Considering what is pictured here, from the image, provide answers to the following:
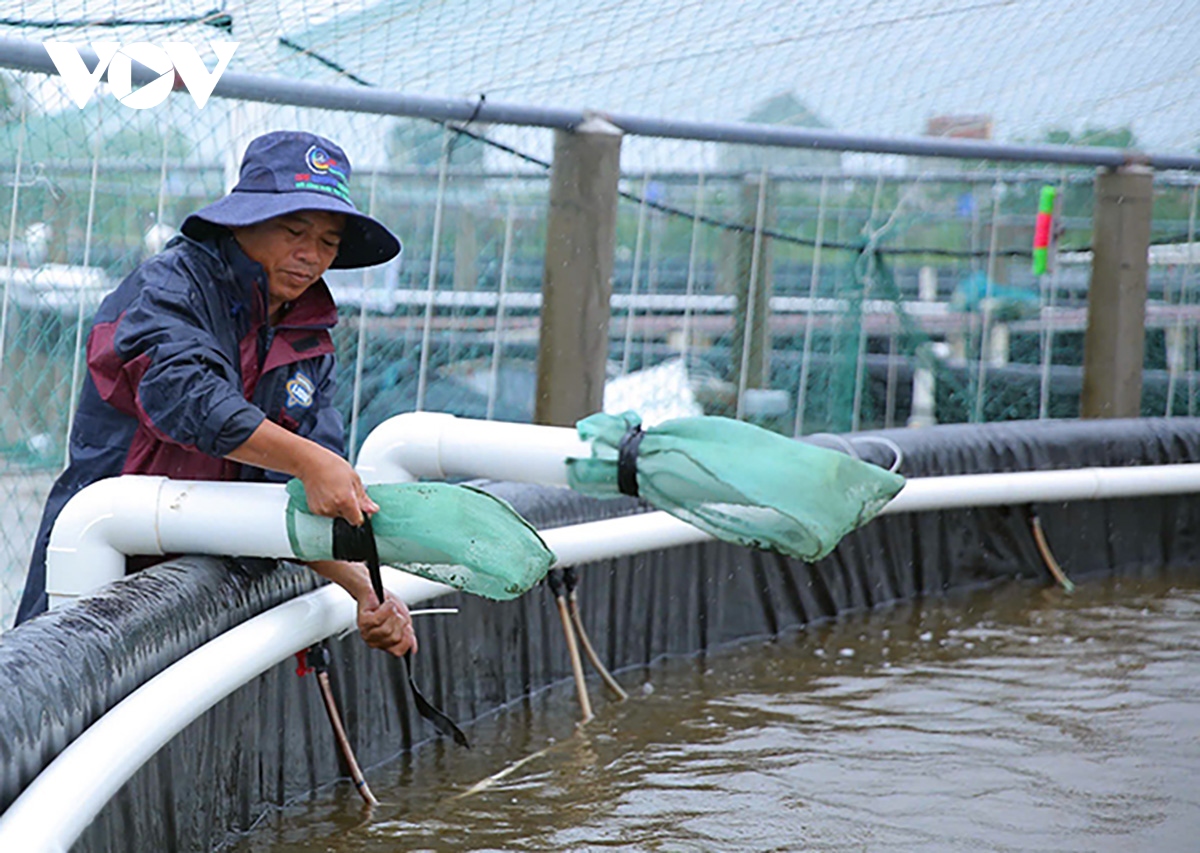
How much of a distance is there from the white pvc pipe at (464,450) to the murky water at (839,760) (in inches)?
29.1

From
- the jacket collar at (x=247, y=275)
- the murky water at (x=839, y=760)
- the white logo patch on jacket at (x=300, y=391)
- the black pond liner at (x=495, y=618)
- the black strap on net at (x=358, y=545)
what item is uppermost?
the jacket collar at (x=247, y=275)

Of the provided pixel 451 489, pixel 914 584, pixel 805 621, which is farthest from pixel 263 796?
pixel 914 584

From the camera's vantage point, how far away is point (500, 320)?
18.4 feet

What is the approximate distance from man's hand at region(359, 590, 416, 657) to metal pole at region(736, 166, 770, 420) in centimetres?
383

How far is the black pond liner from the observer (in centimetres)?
256

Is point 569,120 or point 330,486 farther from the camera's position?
point 569,120

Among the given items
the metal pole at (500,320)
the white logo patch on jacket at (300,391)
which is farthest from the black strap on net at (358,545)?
the metal pole at (500,320)

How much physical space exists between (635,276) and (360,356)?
5.45ft

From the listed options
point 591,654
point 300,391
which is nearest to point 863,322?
point 591,654

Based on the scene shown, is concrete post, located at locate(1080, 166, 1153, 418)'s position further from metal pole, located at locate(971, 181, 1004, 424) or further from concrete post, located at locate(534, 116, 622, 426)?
concrete post, located at locate(534, 116, 622, 426)

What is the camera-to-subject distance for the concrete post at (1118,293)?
7668 mm

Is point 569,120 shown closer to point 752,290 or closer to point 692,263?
point 692,263

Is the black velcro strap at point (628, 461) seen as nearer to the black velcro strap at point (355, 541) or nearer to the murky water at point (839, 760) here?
the black velcro strap at point (355, 541)

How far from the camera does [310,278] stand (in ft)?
10.5
